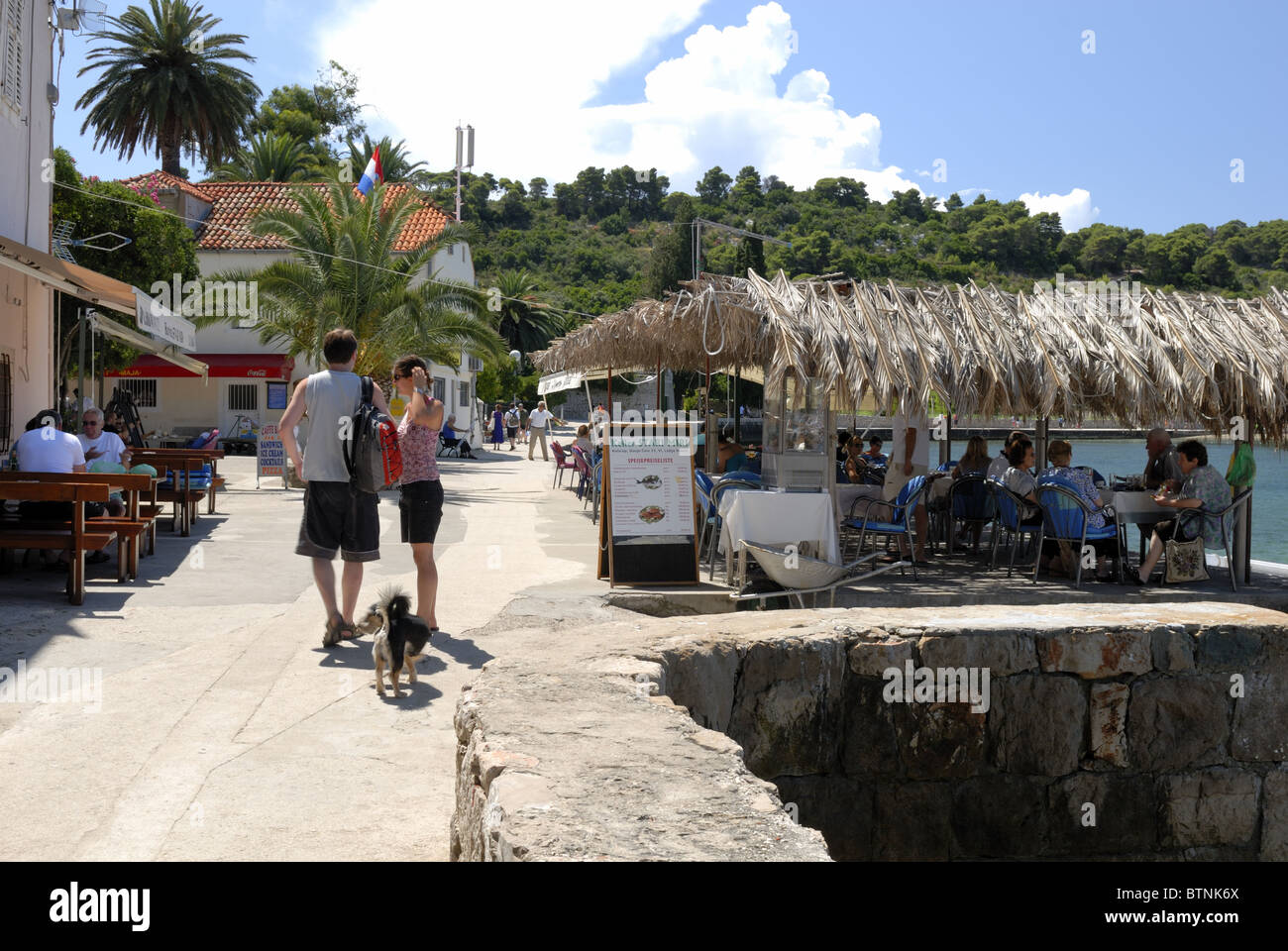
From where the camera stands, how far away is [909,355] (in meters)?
10.1

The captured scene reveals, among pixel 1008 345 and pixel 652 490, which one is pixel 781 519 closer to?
pixel 652 490

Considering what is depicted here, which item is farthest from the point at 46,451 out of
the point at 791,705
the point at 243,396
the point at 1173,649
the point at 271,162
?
the point at 271,162

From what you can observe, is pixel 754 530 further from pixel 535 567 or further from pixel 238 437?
pixel 238 437

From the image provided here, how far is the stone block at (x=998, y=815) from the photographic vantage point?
623 cm

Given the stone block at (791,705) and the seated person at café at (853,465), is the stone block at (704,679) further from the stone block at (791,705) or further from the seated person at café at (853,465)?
the seated person at café at (853,465)

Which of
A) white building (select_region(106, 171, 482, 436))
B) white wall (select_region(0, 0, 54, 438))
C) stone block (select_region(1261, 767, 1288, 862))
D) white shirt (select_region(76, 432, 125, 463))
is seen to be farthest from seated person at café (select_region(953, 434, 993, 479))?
white building (select_region(106, 171, 482, 436))

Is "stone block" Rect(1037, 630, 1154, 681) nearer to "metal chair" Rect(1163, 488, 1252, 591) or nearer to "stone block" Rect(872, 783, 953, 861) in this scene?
"stone block" Rect(872, 783, 953, 861)

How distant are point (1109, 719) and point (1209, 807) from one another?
3.77 feet

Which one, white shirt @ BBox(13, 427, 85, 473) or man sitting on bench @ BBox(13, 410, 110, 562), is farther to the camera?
white shirt @ BBox(13, 427, 85, 473)

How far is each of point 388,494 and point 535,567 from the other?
29.9 ft

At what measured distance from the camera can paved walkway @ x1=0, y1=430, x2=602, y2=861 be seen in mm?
3873

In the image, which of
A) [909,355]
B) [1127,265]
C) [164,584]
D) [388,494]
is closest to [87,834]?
[164,584]

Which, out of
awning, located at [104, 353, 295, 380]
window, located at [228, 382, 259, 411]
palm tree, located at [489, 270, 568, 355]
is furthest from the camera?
palm tree, located at [489, 270, 568, 355]

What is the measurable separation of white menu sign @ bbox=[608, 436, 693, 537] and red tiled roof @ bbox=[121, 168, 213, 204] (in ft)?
98.9
